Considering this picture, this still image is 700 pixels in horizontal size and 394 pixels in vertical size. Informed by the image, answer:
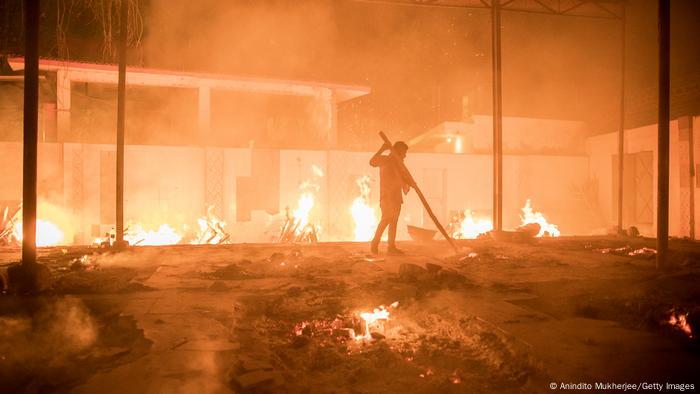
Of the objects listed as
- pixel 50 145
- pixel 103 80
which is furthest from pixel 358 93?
pixel 50 145

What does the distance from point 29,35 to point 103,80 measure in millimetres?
10728

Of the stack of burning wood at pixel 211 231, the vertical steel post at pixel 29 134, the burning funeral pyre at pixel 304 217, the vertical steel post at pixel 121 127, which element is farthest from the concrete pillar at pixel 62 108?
the vertical steel post at pixel 29 134

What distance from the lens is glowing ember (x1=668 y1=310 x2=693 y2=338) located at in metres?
3.31

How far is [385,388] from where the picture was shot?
9.23ft

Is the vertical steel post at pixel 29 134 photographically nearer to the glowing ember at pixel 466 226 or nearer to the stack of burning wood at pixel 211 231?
the stack of burning wood at pixel 211 231

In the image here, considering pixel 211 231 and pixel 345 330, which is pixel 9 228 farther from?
pixel 345 330

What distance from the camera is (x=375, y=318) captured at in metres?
4.17

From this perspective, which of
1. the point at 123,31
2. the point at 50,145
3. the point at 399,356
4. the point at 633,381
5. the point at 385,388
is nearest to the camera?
the point at 633,381

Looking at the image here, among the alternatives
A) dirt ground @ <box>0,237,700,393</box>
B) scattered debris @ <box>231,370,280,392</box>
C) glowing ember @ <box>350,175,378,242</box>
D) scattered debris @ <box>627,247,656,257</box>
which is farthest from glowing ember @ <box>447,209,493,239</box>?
scattered debris @ <box>231,370,280,392</box>

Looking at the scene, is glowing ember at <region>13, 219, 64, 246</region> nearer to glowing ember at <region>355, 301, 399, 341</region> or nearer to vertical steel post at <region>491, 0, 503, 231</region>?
glowing ember at <region>355, 301, 399, 341</region>

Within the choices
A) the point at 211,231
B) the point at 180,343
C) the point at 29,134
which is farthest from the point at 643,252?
the point at 211,231

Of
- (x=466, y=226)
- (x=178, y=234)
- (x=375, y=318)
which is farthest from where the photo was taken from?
(x=466, y=226)

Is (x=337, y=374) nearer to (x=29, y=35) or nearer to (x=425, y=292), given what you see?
(x=425, y=292)

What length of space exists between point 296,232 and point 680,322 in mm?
10530
